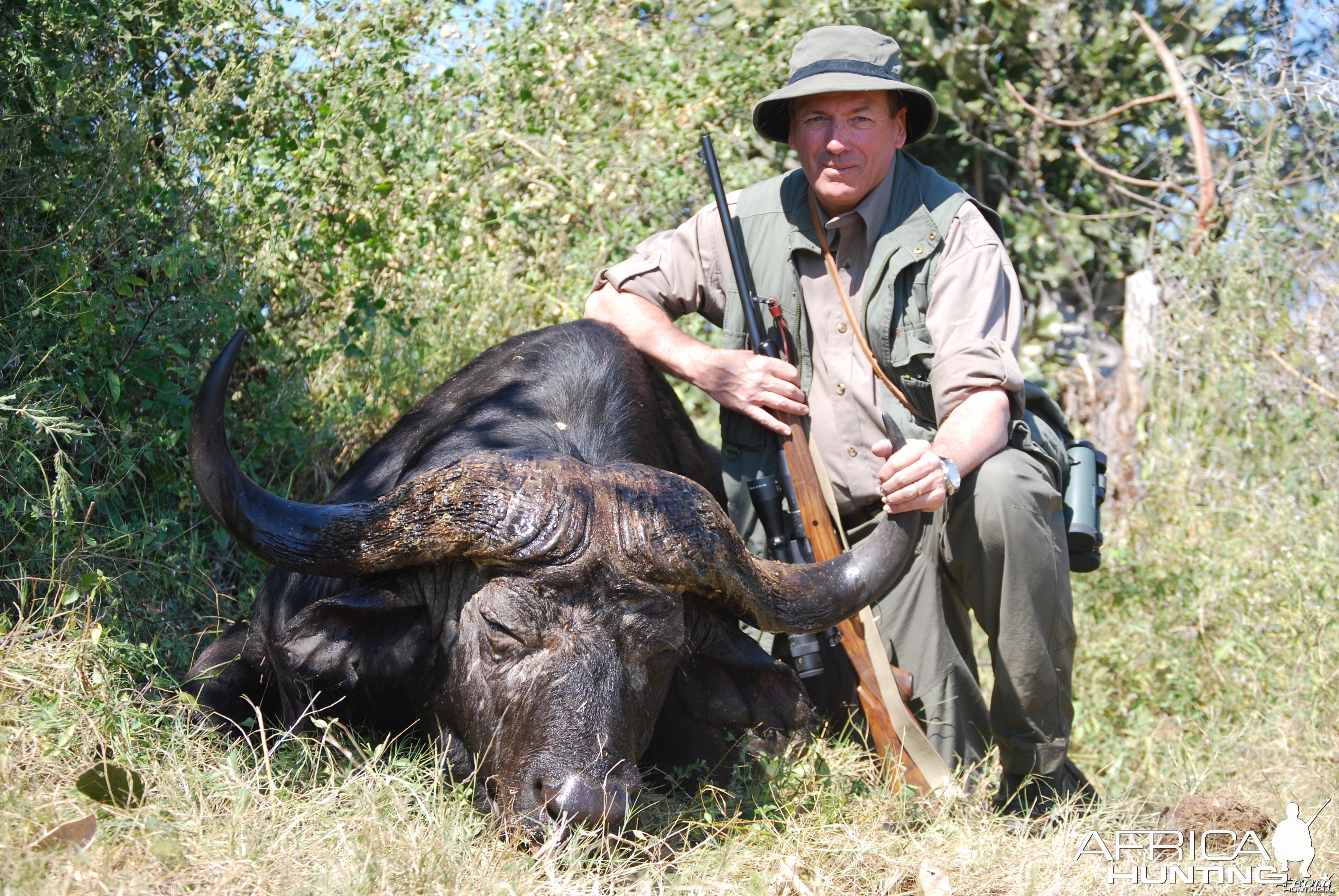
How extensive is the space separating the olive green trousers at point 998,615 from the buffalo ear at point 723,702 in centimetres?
54

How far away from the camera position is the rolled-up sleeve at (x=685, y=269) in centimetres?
510

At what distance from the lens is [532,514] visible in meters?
3.39

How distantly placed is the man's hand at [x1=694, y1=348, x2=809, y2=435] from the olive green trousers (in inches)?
27.9

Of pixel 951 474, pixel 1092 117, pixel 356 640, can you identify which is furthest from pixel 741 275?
pixel 1092 117

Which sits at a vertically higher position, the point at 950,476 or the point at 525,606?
the point at 950,476

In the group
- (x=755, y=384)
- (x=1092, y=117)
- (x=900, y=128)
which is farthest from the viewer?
(x=1092, y=117)

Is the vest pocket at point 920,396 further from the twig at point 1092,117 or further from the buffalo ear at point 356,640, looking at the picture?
the twig at point 1092,117

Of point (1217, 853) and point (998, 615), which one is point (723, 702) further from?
point (1217, 853)

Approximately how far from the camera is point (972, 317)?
4492mm

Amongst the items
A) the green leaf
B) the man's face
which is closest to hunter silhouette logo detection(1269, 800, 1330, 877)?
the man's face

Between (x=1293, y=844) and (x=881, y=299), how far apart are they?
7.48ft

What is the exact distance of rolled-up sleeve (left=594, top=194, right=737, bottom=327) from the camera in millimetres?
5098

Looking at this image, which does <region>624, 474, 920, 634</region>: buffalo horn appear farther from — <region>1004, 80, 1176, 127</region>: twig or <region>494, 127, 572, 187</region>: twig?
<region>1004, 80, 1176, 127</region>: twig

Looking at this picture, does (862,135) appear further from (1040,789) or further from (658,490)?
(1040,789)
